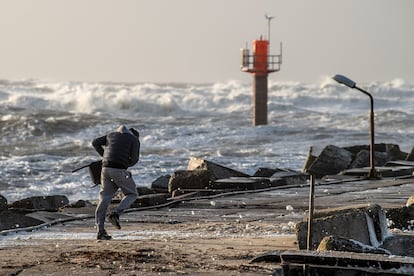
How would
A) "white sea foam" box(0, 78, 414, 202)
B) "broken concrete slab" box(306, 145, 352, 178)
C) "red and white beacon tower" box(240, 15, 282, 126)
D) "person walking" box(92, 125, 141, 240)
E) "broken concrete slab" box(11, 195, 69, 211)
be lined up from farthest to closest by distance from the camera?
"red and white beacon tower" box(240, 15, 282, 126) → "white sea foam" box(0, 78, 414, 202) → "broken concrete slab" box(306, 145, 352, 178) → "broken concrete slab" box(11, 195, 69, 211) → "person walking" box(92, 125, 141, 240)

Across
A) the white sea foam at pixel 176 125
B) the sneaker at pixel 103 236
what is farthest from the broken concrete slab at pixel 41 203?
the sneaker at pixel 103 236

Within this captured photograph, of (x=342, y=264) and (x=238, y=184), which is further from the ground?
(x=238, y=184)

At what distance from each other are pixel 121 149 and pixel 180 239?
3.81 feet

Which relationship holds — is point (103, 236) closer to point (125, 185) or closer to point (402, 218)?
point (125, 185)

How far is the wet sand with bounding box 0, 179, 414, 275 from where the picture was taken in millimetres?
8280

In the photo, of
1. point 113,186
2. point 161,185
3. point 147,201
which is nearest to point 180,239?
point 113,186

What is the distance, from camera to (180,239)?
1044 cm

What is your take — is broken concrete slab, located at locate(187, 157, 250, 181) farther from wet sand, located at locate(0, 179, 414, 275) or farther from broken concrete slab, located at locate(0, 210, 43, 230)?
broken concrete slab, located at locate(0, 210, 43, 230)

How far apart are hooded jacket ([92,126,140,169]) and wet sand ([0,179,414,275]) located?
31.5 inches

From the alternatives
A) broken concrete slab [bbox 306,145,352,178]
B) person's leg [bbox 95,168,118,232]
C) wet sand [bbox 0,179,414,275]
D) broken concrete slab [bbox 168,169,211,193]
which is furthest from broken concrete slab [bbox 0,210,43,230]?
broken concrete slab [bbox 306,145,352,178]

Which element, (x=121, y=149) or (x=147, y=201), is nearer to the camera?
(x=121, y=149)

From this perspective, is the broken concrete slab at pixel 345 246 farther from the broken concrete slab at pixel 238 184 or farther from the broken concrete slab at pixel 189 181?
the broken concrete slab at pixel 189 181

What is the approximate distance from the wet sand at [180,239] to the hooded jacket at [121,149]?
80 cm

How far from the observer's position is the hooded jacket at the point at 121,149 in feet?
35.2
